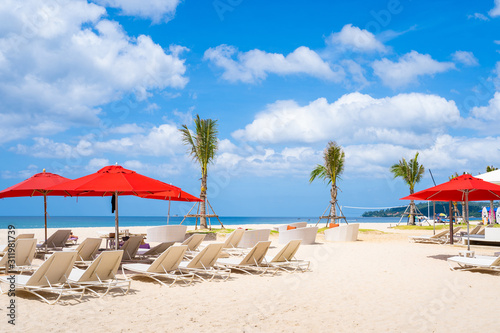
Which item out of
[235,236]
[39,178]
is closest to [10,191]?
[39,178]

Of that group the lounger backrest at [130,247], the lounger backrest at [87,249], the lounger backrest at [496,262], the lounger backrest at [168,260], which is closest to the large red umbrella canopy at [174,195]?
the lounger backrest at [130,247]

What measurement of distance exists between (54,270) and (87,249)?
270 centimetres

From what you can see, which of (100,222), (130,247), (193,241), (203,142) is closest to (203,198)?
(203,142)

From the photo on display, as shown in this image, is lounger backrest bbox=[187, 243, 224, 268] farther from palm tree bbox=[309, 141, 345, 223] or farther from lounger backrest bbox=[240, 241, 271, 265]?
palm tree bbox=[309, 141, 345, 223]

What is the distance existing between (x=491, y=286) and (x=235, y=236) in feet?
20.0

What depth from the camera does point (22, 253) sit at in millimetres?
8062

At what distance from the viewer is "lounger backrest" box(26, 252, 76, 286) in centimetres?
622

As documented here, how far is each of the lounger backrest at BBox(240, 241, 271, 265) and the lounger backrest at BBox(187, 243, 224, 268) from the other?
2.08ft

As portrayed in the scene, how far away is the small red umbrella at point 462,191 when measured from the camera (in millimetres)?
10688

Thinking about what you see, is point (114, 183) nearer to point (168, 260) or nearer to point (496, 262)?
point (168, 260)

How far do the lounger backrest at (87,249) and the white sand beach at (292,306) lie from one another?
171 cm

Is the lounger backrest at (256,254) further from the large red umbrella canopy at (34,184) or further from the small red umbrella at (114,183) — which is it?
the large red umbrella canopy at (34,184)

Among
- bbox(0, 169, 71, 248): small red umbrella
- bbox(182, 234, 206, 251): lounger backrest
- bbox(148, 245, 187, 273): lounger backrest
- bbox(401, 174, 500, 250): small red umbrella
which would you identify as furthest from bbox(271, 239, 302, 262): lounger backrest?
bbox(0, 169, 71, 248): small red umbrella

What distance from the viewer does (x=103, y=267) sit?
6781 millimetres
